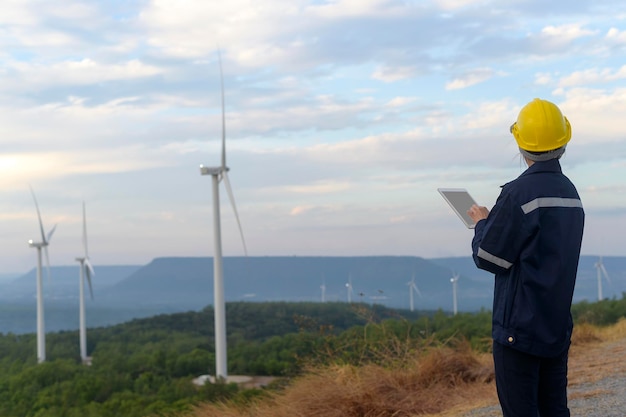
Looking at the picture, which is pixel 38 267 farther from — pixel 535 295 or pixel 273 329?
pixel 535 295

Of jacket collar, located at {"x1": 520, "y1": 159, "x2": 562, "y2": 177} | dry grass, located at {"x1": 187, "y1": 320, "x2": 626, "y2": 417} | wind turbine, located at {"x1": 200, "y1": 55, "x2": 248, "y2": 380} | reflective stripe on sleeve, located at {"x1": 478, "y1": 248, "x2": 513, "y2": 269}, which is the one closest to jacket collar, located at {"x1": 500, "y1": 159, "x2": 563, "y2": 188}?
jacket collar, located at {"x1": 520, "y1": 159, "x2": 562, "y2": 177}

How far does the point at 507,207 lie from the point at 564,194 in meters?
0.35

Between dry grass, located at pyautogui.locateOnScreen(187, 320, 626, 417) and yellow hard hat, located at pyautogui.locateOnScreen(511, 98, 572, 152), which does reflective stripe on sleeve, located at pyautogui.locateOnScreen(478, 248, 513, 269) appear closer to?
yellow hard hat, located at pyautogui.locateOnScreen(511, 98, 572, 152)

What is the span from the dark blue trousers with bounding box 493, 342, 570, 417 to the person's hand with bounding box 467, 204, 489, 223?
65 centimetres

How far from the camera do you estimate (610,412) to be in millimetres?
7188

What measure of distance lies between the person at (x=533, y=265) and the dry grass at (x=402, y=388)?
383 centimetres

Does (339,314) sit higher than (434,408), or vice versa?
(434,408)

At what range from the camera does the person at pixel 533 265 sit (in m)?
4.11

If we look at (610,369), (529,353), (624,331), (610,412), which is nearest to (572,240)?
(529,353)

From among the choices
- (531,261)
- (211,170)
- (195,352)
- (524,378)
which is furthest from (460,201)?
(195,352)

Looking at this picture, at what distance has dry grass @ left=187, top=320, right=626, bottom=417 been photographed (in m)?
8.20

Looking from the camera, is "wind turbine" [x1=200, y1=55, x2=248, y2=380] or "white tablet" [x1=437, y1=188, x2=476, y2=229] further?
"wind turbine" [x1=200, y1=55, x2=248, y2=380]

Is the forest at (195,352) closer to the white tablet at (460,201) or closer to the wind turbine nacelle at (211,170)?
the white tablet at (460,201)

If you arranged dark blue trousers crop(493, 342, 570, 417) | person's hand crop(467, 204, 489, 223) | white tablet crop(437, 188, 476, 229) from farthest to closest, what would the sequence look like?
white tablet crop(437, 188, 476, 229), person's hand crop(467, 204, 489, 223), dark blue trousers crop(493, 342, 570, 417)
